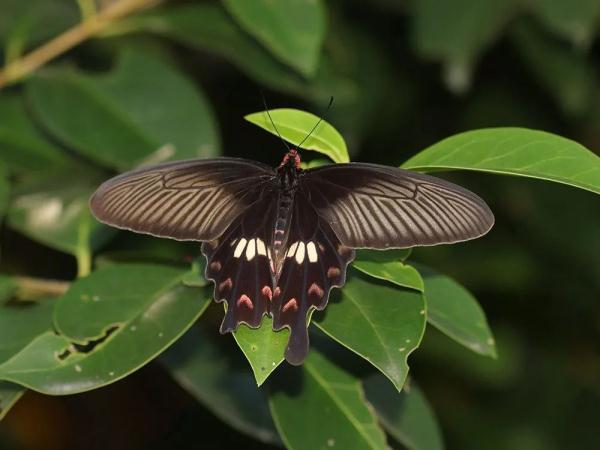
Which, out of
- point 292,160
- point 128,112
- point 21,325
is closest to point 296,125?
point 292,160

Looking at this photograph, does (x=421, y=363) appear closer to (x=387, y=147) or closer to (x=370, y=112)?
(x=387, y=147)

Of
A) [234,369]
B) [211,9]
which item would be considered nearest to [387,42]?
[211,9]

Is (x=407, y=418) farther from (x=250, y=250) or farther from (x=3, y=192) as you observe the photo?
(x=3, y=192)

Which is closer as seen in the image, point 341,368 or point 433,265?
point 341,368

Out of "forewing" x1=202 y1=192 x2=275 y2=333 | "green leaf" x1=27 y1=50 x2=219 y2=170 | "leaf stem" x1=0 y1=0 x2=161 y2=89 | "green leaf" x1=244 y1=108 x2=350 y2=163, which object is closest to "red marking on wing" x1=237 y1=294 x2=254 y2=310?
"forewing" x1=202 y1=192 x2=275 y2=333

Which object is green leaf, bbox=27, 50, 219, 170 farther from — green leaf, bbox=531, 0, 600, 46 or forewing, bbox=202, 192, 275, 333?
green leaf, bbox=531, 0, 600, 46
